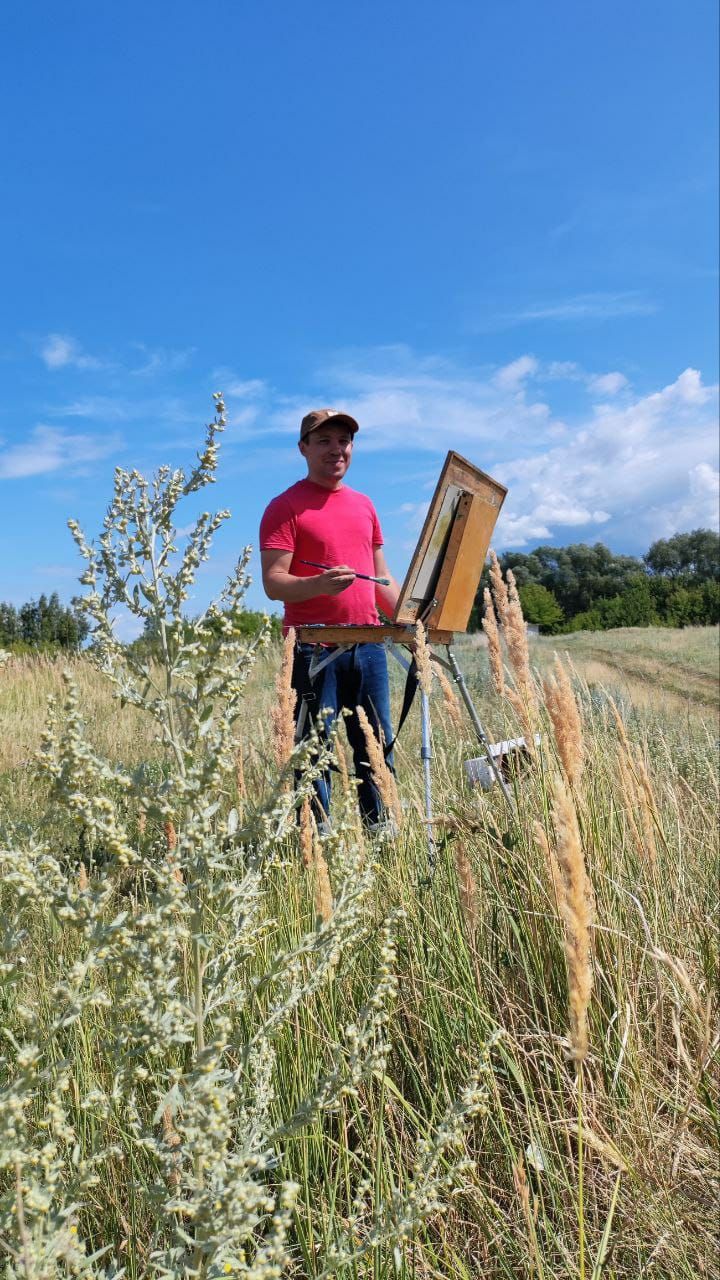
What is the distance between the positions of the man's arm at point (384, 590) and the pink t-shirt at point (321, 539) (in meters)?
0.17

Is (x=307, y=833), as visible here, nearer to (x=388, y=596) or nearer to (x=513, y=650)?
(x=513, y=650)

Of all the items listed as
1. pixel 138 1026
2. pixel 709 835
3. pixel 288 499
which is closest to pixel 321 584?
pixel 288 499

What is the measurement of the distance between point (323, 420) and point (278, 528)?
0.57 meters

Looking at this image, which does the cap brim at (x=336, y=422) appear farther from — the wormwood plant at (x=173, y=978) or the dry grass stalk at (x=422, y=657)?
the wormwood plant at (x=173, y=978)

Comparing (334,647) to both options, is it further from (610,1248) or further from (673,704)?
(673,704)

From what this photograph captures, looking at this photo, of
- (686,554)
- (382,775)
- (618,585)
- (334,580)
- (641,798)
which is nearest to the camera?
(641,798)

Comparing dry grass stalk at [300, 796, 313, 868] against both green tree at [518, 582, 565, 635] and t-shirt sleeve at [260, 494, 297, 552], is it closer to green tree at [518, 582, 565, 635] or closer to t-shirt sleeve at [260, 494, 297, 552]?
t-shirt sleeve at [260, 494, 297, 552]

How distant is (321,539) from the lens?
4070 millimetres

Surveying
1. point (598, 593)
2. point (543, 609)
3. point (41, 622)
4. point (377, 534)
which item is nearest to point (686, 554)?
point (598, 593)

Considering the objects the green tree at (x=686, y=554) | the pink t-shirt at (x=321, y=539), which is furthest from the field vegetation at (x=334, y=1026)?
the green tree at (x=686, y=554)

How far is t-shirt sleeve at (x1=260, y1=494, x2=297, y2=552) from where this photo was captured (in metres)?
3.92

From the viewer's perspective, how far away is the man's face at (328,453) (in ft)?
13.4

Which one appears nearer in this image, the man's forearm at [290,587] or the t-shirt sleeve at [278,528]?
the man's forearm at [290,587]

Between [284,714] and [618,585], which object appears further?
[618,585]
